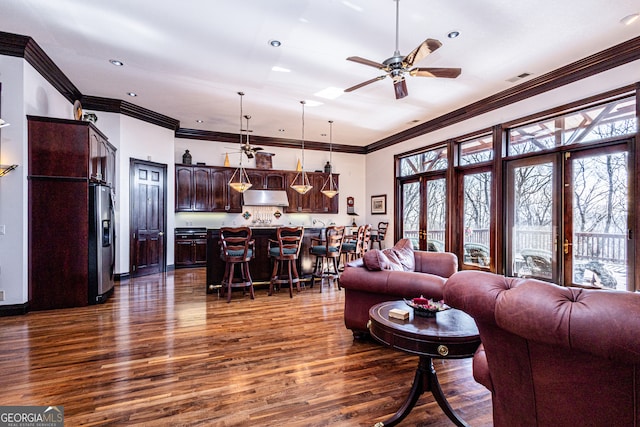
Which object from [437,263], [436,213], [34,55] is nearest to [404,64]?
[437,263]

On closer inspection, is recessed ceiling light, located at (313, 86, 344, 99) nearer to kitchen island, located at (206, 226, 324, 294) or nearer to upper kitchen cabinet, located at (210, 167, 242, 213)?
kitchen island, located at (206, 226, 324, 294)

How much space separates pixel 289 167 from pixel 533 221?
19.4ft

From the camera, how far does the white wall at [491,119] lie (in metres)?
3.87

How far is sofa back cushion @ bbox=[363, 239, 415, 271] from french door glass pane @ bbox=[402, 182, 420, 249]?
385cm

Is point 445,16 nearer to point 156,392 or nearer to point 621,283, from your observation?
point 621,283

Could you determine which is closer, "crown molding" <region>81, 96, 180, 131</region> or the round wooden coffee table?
the round wooden coffee table

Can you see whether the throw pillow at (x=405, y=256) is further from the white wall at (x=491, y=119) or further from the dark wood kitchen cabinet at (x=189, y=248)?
the dark wood kitchen cabinet at (x=189, y=248)

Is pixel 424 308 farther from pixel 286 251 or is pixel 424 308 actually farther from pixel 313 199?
pixel 313 199

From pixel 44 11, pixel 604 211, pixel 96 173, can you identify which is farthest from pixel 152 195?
pixel 604 211

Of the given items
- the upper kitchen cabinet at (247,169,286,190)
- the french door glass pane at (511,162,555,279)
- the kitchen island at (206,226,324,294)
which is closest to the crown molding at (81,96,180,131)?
the upper kitchen cabinet at (247,169,286,190)

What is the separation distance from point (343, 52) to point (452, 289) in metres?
3.50

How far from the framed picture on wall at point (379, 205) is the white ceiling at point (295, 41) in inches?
130

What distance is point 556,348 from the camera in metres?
1.15

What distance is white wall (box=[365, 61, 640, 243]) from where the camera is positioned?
387 centimetres
